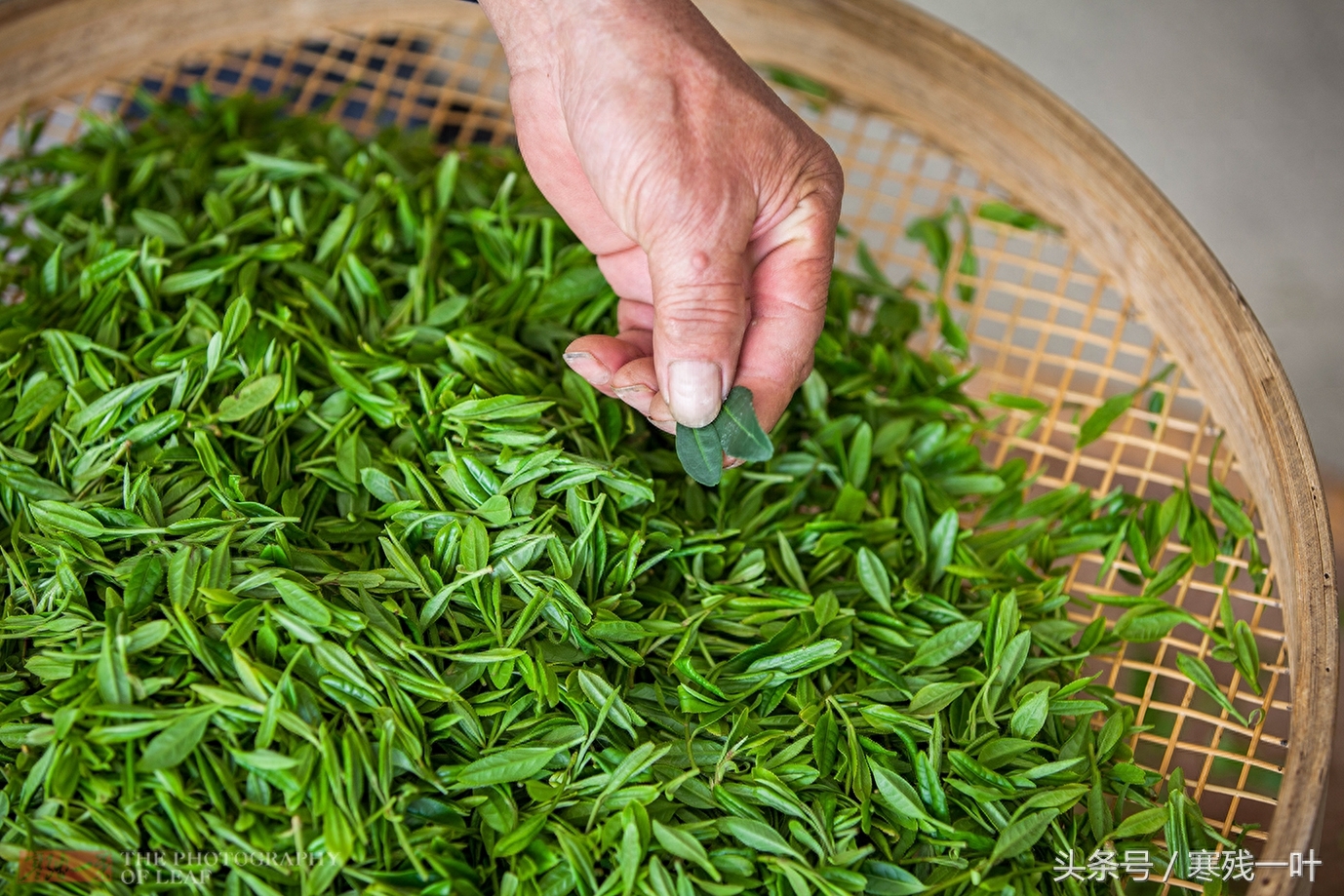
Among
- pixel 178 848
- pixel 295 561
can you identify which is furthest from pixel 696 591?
pixel 178 848

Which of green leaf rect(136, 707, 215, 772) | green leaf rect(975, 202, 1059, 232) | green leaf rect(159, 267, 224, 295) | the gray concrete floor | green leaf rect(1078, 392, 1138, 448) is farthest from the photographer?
the gray concrete floor

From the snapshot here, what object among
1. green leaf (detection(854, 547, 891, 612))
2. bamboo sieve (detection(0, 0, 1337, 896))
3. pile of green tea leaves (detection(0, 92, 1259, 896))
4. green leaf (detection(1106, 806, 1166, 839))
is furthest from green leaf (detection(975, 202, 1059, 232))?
green leaf (detection(1106, 806, 1166, 839))

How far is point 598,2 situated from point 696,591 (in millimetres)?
511

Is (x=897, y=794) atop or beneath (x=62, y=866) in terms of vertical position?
atop

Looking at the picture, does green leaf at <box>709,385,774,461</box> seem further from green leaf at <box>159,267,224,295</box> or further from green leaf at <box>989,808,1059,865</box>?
green leaf at <box>159,267,224,295</box>

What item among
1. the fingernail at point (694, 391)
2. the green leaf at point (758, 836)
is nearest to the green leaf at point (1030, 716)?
the green leaf at point (758, 836)

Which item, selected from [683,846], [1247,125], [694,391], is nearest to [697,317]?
[694,391]

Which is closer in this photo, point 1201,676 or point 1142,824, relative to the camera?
point 1142,824

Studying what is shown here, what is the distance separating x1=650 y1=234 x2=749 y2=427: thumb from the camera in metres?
0.77

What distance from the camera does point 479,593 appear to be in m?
0.81

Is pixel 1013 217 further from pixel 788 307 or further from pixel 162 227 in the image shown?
pixel 162 227

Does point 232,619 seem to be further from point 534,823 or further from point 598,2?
point 598,2

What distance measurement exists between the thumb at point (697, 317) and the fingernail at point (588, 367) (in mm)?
82

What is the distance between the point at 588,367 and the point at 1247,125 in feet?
5.67
